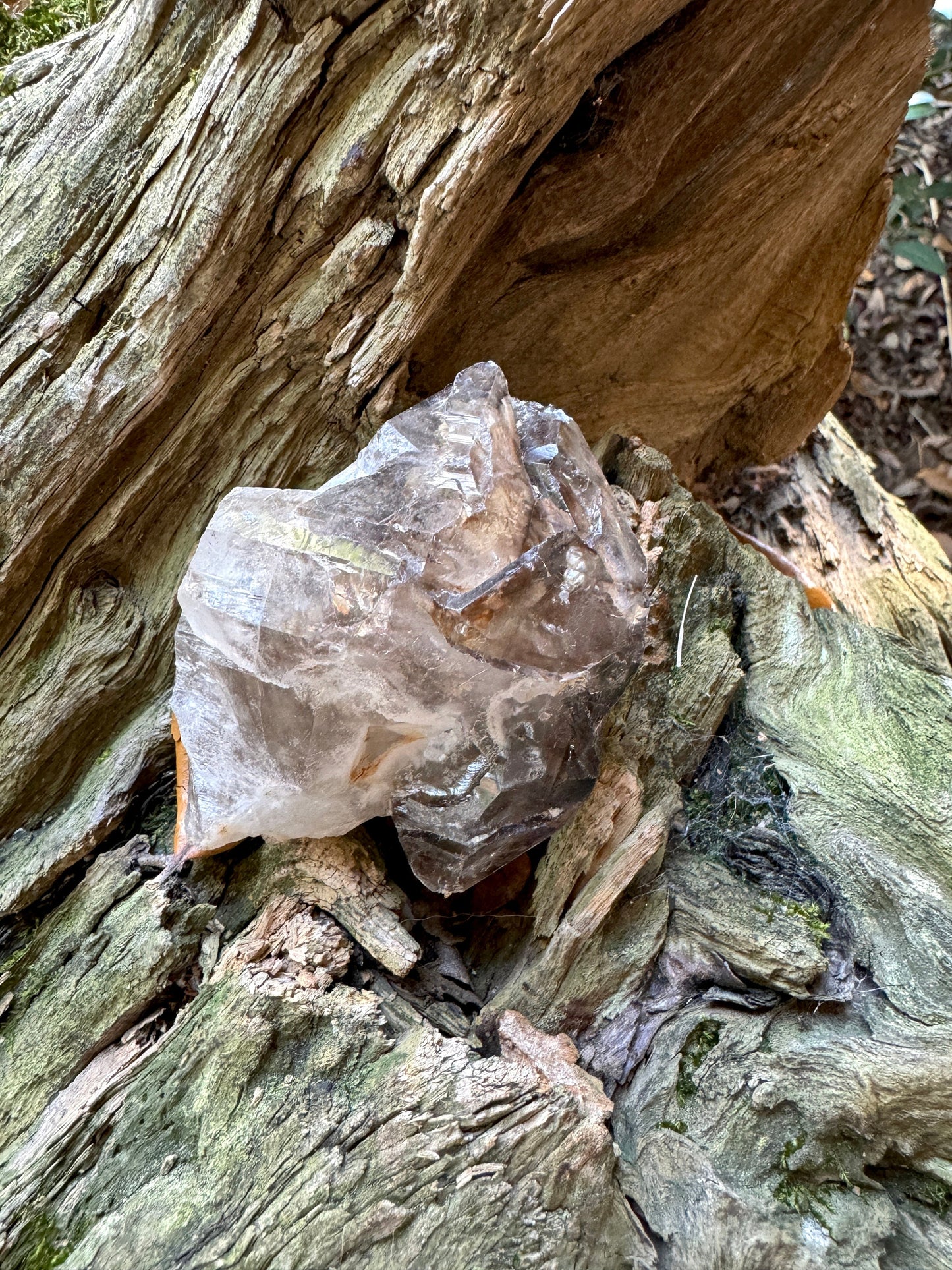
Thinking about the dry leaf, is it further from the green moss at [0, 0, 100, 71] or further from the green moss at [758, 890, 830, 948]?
the green moss at [0, 0, 100, 71]

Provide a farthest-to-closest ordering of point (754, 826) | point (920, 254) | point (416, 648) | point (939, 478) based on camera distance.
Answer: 1. point (939, 478)
2. point (920, 254)
3. point (754, 826)
4. point (416, 648)

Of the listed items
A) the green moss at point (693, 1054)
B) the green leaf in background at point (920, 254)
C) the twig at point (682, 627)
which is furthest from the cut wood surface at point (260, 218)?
the green leaf in background at point (920, 254)

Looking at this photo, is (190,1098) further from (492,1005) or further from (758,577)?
(758,577)

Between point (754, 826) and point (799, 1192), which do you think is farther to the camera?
point (754, 826)

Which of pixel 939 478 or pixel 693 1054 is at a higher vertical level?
pixel 693 1054

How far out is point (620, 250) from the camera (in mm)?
2066

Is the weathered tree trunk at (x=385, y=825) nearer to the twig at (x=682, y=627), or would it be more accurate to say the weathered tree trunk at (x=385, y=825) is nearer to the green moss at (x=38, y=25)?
the twig at (x=682, y=627)

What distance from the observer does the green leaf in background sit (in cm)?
403

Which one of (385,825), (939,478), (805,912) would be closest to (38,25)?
(385,825)

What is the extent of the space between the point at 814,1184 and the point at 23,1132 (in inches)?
47.1

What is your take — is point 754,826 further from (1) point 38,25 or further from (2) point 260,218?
(1) point 38,25

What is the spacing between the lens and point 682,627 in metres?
1.88

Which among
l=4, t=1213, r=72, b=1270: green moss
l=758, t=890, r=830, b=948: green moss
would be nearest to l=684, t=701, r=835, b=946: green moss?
l=758, t=890, r=830, b=948: green moss

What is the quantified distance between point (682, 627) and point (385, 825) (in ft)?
2.52
